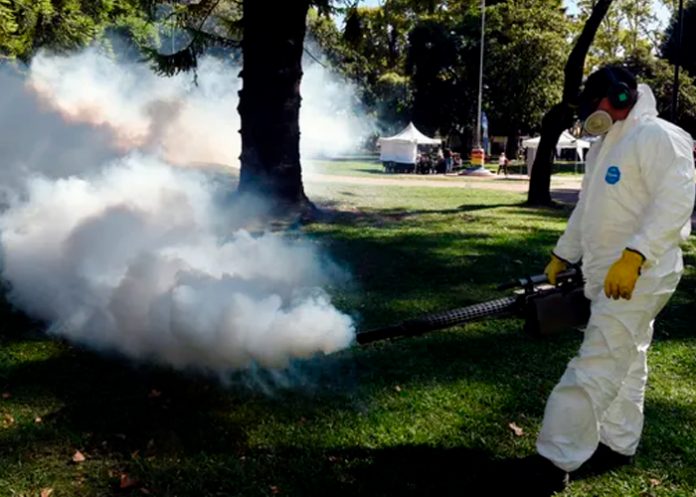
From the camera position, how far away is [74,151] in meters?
12.0

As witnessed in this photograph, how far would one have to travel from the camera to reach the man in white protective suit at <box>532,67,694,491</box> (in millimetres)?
2961

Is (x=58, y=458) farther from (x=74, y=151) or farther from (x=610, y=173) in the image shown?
(x=74, y=151)

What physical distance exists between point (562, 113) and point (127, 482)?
1316 centimetres

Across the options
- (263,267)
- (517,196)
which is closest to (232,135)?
(517,196)

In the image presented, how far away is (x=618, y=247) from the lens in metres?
3.17

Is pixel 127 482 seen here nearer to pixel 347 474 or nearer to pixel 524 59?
pixel 347 474

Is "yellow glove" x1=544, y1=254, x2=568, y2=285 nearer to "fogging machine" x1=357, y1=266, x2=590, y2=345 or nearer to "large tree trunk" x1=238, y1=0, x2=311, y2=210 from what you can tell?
"fogging machine" x1=357, y1=266, x2=590, y2=345

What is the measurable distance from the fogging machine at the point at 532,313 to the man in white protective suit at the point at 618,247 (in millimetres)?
130

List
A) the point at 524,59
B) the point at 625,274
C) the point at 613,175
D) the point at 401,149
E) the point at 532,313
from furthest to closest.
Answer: the point at 524,59 → the point at 401,149 → the point at 532,313 → the point at 613,175 → the point at 625,274

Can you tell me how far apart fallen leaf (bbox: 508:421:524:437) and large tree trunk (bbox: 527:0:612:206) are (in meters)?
11.0

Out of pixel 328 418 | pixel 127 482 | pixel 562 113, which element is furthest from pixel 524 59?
pixel 127 482

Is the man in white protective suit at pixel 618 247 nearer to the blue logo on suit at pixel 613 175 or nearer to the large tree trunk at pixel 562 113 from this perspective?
the blue logo on suit at pixel 613 175

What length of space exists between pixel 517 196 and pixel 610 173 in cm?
1538

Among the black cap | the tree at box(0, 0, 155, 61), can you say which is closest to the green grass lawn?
the black cap
